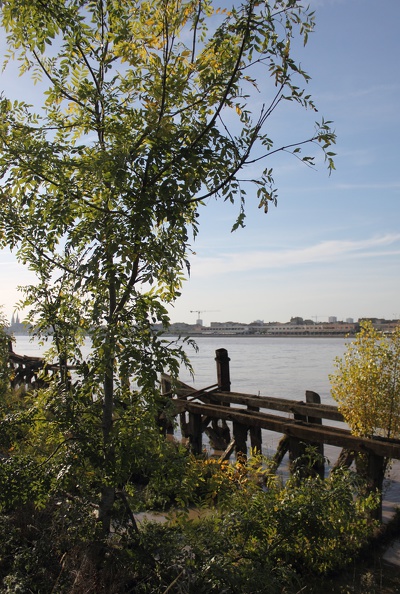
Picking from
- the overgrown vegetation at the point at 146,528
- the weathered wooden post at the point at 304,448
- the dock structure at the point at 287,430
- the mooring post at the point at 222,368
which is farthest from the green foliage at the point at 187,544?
the mooring post at the point at 222,368

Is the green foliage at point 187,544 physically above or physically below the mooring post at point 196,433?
above

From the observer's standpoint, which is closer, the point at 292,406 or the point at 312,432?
the point at 312,432

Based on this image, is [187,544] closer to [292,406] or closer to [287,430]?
[287,430]

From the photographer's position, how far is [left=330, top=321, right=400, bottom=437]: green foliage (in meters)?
8.73

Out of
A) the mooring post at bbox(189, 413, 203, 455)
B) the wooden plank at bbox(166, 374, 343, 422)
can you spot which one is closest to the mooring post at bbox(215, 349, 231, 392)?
the wooden plank at bbox(166, 374, 343, 422)

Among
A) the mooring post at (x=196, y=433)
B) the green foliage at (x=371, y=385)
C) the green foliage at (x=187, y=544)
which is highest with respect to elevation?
the green foliage at (x=371, y=385)

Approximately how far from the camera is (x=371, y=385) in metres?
8.88

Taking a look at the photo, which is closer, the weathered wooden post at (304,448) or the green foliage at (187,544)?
the green foliage at (187,544)

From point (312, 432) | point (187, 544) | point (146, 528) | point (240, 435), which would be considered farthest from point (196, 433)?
point (187, 544)

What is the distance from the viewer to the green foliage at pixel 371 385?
8.73m

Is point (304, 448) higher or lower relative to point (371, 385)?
lower

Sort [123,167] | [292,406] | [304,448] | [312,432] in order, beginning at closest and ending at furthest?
[123,167] → [312,432] → [304,448] → [292,406]

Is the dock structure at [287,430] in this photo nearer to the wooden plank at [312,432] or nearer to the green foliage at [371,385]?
the wooden plank at [312,432]

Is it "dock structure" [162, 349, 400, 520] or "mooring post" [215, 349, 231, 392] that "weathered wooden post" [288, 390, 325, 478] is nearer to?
"dock structure" [162, 349, 400, 520]
